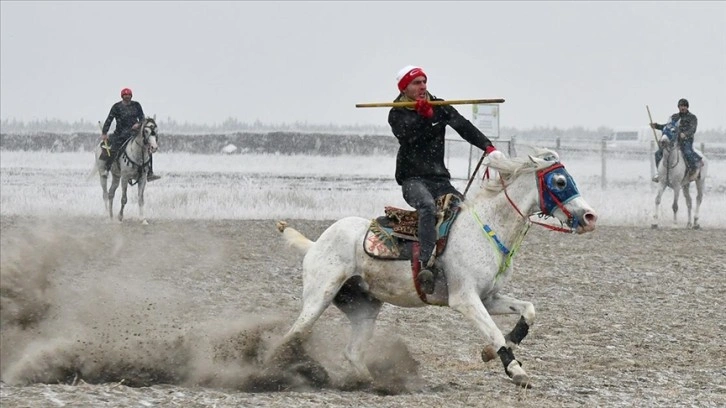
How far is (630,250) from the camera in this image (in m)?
19.3

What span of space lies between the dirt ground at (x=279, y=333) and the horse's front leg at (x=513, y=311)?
32 centimetres

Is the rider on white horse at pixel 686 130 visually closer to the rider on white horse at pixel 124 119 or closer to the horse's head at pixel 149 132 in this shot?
the horse's head at pixel 149 132

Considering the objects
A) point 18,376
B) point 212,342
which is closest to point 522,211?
point 212,342

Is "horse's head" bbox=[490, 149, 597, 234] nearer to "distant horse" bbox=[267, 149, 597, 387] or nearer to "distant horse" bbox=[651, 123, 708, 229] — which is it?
"distant horse" bbox=[267, 149, 597, 387]

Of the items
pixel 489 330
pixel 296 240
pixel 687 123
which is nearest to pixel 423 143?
pixel 296 240

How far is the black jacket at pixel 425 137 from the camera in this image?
9.09 m

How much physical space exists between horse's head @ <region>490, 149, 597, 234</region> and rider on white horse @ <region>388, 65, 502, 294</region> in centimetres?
22

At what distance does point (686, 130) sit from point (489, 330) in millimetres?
16994

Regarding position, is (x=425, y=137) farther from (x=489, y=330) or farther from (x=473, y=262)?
(x=489, y=330)

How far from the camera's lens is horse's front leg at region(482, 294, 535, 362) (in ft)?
28.6

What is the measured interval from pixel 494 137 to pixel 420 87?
804 inches

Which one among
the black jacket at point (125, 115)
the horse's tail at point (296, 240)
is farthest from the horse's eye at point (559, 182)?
the black jacket at point (125, 115)

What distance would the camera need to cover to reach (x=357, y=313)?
31.2 ft

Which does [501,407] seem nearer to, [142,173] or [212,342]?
[212,342]
